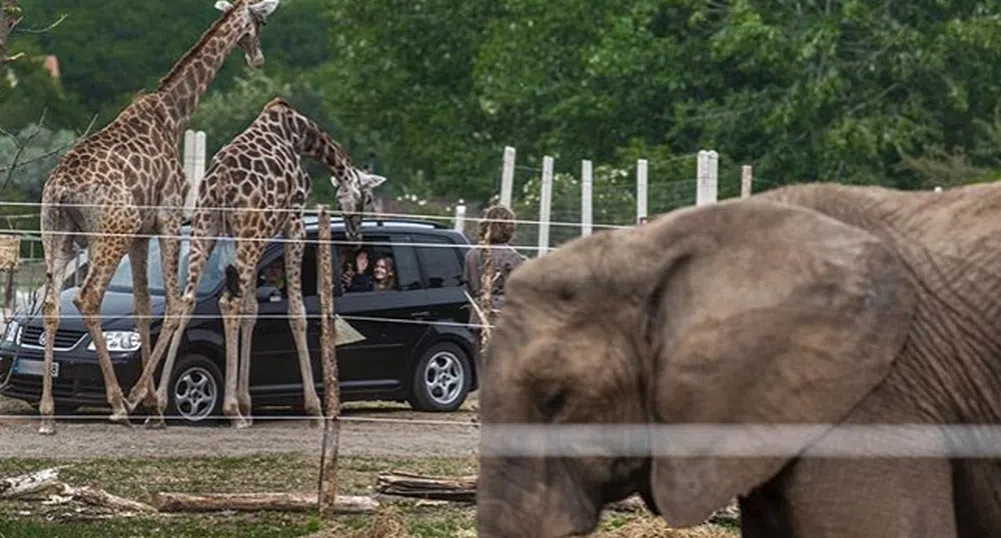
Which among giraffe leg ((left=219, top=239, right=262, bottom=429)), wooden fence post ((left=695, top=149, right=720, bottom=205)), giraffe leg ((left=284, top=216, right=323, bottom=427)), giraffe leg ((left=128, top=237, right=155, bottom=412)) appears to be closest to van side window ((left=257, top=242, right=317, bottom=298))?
giraffe leg ((left=284, top=216, right=323, bottom=427))

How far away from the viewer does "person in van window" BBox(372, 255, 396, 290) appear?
1805 cm

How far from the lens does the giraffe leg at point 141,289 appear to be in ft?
53.9

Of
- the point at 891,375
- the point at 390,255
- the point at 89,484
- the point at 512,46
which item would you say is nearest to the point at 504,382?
the point at 891,375

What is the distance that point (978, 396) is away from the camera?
679 centimetres

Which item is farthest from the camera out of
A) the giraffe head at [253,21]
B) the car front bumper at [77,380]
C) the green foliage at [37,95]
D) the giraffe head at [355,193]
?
the green foliage at [37,95]

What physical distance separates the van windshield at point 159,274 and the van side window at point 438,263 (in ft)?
5.70

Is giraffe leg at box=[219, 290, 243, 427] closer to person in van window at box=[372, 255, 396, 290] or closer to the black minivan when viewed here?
the black minivan

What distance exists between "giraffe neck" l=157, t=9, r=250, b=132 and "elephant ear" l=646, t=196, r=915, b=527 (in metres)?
11.1

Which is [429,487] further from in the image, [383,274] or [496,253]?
[383,274]

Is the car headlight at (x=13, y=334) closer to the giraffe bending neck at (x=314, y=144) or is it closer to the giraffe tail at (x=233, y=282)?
the giraffe tail at (x=233, y=282)

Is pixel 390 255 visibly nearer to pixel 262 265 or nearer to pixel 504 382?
pixel 262 265

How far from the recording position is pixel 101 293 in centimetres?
1617

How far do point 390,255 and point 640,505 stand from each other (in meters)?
5.79

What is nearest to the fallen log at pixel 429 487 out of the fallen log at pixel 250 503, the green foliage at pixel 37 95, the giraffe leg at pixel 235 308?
the fallen log at pixel 250 503
